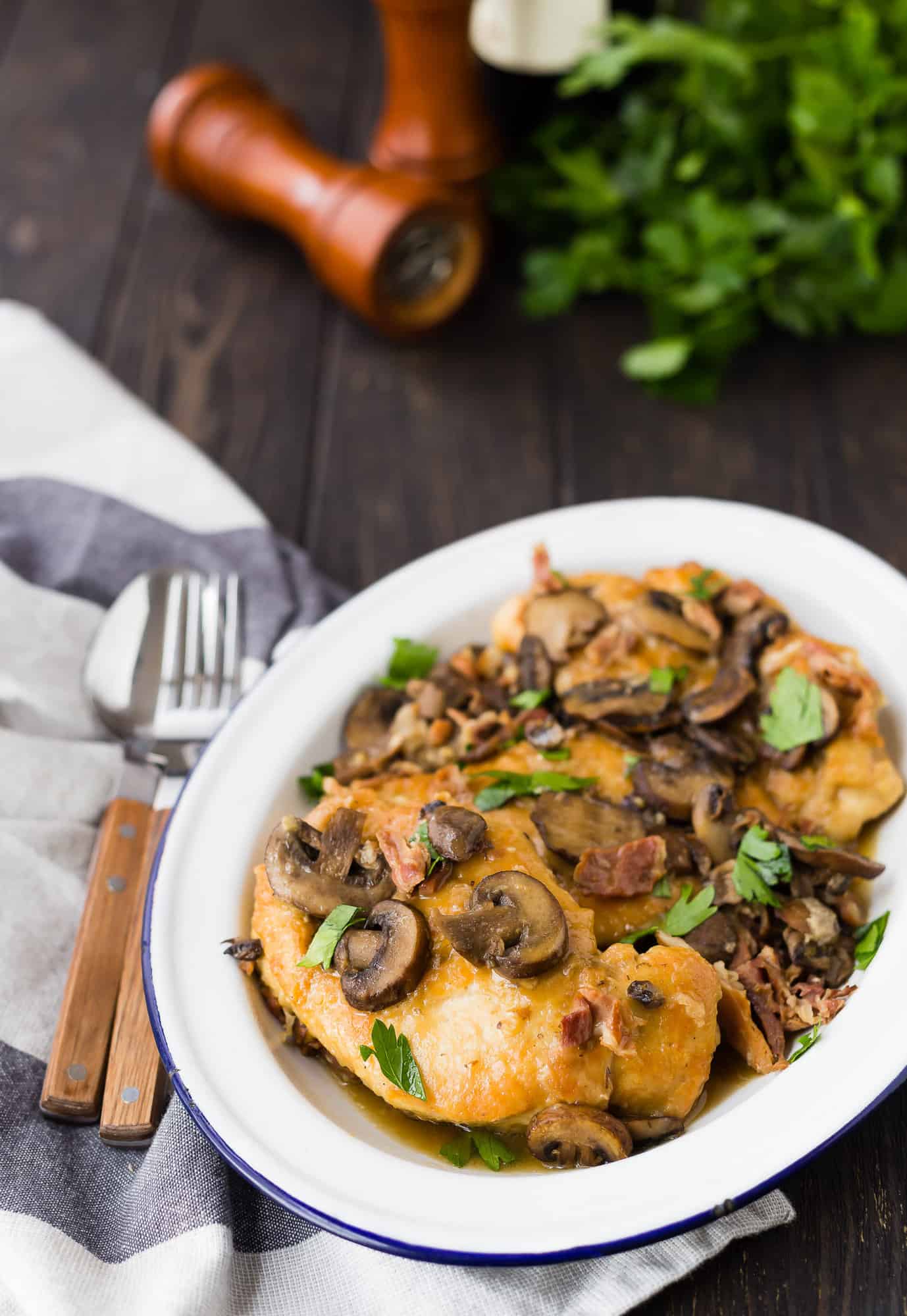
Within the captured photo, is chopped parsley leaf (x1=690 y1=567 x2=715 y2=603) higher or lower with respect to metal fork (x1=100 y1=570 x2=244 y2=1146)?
higher

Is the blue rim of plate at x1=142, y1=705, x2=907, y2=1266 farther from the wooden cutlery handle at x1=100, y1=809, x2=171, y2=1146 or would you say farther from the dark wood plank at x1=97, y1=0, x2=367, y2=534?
the dark wood plank at x1=97, y1=0, x2=367, y2=534

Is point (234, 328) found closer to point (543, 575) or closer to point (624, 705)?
point (543, 575)

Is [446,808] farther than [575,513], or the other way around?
[575,513]

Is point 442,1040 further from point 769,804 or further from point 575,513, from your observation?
point 575,513

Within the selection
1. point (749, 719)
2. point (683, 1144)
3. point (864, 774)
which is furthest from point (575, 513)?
point (683, 1144)

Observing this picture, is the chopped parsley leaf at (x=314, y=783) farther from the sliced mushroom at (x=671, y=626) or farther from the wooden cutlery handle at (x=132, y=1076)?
the sliced mushroom at (x=671, y=626)

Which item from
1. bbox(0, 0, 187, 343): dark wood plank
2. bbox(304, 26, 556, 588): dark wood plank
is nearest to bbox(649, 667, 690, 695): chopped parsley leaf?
bbox(304, 26, 556, 588): dark wood plank

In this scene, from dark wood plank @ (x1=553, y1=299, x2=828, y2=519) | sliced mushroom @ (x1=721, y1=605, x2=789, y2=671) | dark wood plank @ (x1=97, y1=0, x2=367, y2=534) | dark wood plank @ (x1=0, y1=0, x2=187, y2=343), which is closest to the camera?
sliced mushroom @ (x1=721, y1=605, x2=789, y2=671)
